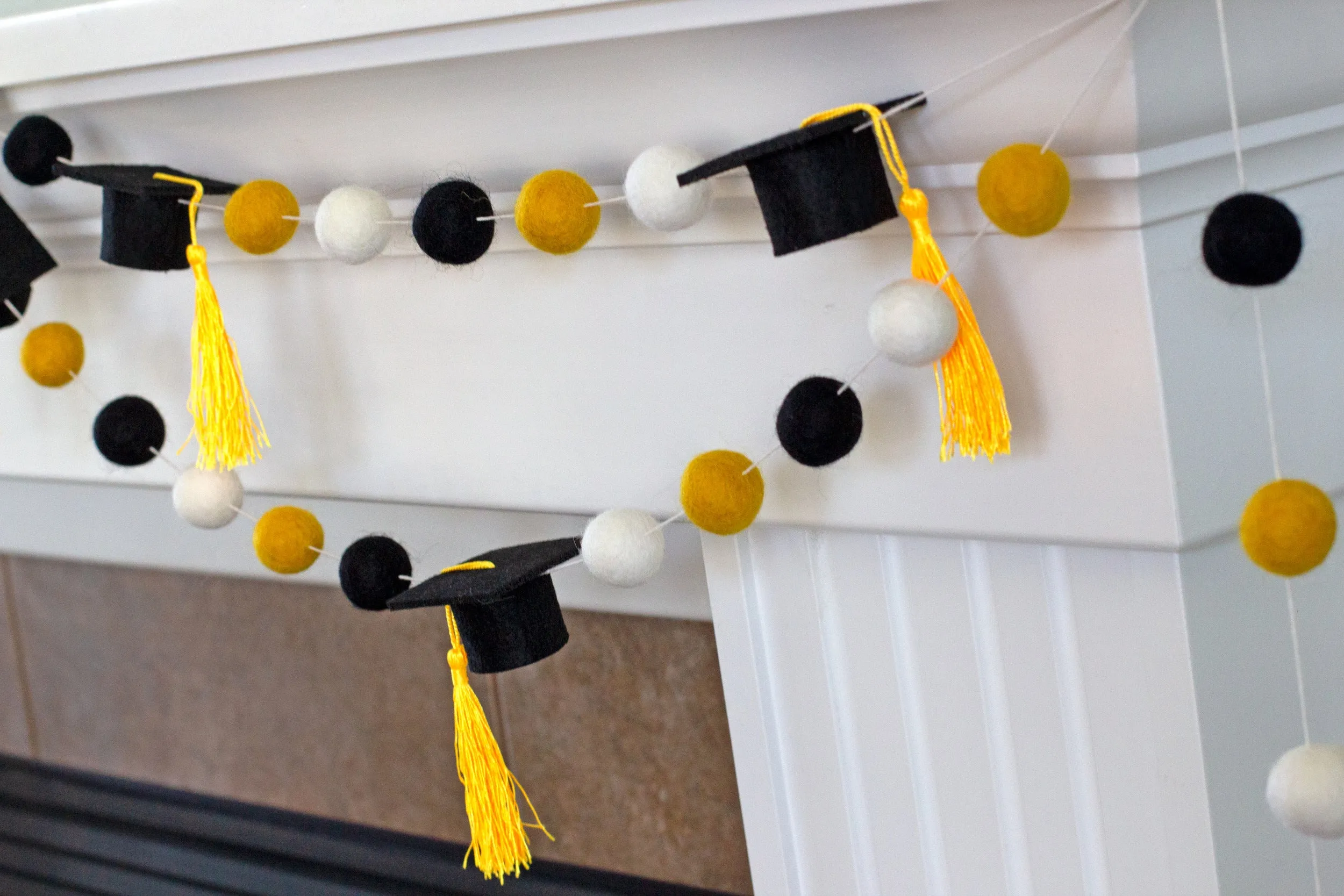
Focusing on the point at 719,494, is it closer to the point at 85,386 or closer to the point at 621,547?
the point at 621,547

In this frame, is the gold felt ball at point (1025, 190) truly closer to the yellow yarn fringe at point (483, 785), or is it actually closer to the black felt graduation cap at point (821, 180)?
the black felt graduation cap at point (821, 180)

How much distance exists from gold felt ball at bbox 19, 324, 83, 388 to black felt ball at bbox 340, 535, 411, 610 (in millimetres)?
248

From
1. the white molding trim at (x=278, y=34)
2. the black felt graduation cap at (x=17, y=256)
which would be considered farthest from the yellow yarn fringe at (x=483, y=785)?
the black felt graduation cap at (x=17, y=256)

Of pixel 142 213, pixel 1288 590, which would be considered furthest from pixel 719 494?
pixel 142 213

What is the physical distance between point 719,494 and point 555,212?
133 mm

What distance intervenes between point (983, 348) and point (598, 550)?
188 millimetres

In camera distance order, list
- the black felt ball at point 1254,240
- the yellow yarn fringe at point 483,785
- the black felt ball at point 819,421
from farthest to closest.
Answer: the yellow yarn fringe at point 483,785
the black felt ball at point 819,421
the black felt ball at point 1254,240

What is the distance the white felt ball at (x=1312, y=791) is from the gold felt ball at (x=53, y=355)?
68cm

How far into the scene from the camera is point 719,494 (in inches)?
21.7

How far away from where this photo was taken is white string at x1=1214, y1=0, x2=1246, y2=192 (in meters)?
0.44

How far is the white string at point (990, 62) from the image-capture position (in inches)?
17.2

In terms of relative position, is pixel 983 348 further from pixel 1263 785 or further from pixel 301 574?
pixel 301 574

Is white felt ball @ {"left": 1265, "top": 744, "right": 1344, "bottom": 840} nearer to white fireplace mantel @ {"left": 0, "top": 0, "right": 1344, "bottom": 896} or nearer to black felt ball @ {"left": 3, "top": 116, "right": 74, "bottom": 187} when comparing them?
white fireplace mantel @ {"left": 0, "top": 0, "right": 1344, "bottom": 896}

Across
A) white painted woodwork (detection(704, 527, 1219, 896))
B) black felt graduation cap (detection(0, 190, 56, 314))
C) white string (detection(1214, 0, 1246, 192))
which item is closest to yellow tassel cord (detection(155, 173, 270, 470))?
black felt graduation cap (detection(0, 190, 56, 314))
